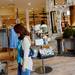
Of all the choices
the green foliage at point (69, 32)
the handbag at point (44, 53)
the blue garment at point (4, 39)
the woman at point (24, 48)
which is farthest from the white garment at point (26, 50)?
the green foliage at point (69, 32)

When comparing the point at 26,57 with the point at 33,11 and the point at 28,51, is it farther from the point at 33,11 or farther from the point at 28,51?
the point at 33,11

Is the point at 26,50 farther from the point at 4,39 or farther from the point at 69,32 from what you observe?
the point at 69,32

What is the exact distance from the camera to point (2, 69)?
4.37m

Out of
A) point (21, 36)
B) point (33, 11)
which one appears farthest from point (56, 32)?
point (33, 11)

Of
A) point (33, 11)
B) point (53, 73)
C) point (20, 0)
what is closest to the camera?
point (53, 73)

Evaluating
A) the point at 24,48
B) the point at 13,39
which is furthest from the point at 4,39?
the point at 24,48

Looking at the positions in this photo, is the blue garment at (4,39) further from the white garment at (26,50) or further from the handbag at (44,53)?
the white garment at (26,50)

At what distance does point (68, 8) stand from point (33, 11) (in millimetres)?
7250

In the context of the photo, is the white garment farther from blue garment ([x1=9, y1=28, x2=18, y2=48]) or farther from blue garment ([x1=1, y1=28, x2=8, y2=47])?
blue garment ([x1=1, y1=28, x2=8, y2=47])

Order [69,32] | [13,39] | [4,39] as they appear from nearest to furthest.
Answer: [13,39] < [4,39] < [69,32]

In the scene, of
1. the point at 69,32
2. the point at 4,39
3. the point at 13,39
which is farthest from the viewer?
the point at 69,32

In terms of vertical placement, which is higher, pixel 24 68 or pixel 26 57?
pixel 26 57

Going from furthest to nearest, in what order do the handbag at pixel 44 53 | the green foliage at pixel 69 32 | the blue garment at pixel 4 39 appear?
the green foliage at pixel 69 32
the blue garment at pixel 4 39
the handbag at pixel 44 53

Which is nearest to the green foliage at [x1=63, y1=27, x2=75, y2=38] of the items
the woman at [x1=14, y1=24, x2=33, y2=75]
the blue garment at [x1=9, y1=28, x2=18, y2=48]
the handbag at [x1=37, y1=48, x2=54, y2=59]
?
the blue garment at [x1=9, y1=28, x2=18, y2=48]
